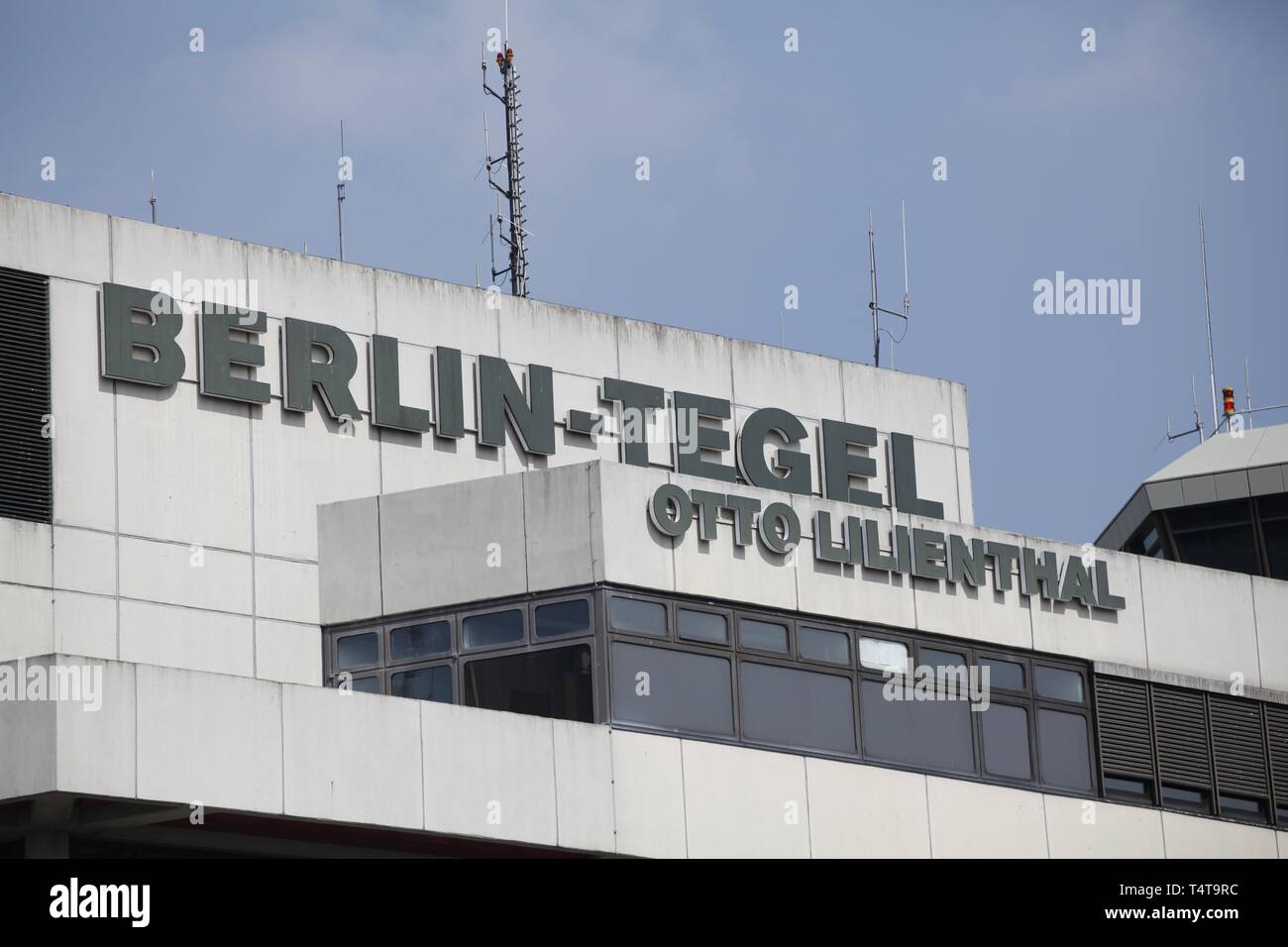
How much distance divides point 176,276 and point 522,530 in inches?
211

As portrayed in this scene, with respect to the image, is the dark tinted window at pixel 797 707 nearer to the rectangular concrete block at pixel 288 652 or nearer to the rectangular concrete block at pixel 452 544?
the rectangular concrete block at pixel 452 544

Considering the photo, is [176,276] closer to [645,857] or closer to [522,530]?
[522,530]

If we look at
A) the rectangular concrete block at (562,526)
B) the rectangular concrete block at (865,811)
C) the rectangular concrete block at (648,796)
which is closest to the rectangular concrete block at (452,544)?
the rectangular concrete block at (562,526)

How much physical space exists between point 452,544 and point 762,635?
3660mm

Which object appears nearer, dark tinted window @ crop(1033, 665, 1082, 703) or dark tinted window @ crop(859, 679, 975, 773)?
dark tinted window @ crop(859, 679, 975, 773)

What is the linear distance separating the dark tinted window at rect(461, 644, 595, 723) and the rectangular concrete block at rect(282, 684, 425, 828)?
218 cm

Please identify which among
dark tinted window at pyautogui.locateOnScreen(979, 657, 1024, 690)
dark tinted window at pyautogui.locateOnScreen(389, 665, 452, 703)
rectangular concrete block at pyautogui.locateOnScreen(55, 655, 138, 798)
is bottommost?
rectangular concrete block at pyautogui.locateOnScreen(55, 655, 138, 798)

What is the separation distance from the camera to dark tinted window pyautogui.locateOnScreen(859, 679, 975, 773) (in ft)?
93.5

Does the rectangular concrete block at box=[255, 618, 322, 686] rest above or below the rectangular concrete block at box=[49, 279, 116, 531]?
below

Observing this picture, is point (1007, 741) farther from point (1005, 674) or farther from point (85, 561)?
point (85, 561)

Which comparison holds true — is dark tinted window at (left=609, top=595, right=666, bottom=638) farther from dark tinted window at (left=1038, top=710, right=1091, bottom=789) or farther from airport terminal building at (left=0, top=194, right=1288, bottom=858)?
dark tinted window at (left=1038, top=710, right=1091, bottom=789)

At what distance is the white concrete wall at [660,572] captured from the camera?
27.0 metres

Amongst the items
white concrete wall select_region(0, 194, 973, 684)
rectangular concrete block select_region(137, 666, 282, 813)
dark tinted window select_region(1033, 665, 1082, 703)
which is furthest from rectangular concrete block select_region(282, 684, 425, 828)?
dark tinted window select_region(1033, 665, 1082, 703)
